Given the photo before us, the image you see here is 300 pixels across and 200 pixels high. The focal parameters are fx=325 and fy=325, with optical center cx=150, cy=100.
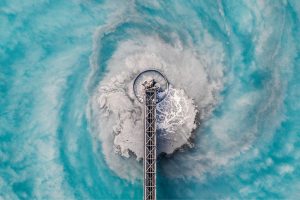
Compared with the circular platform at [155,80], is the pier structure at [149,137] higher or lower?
lower

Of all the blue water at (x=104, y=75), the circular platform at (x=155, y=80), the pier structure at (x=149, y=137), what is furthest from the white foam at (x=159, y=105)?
the pier structure at (x=149, y=137)

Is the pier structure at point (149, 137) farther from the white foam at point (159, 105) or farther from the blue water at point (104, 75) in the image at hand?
the blue water at point (104, 75)

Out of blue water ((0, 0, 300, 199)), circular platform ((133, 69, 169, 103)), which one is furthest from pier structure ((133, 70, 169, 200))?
blue water ((0, 0, 300, 199))

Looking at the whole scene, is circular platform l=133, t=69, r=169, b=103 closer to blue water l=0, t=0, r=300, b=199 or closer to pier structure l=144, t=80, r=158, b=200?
pier structure l=144, t=80, r=158, b=200

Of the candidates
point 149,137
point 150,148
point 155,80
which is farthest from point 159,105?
point 150,148

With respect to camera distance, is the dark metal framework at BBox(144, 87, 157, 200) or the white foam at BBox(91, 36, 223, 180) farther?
the white foam at BBox(91, 36, 223, 180)

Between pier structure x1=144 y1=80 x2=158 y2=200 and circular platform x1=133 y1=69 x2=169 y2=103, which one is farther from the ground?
circular platform x1=133 y1=69 x2=169 y2=103

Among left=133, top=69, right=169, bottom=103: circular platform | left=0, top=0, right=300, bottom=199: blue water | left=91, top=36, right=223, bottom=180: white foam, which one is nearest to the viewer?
left=0, top=0, right=300, bottom=199: blue water
